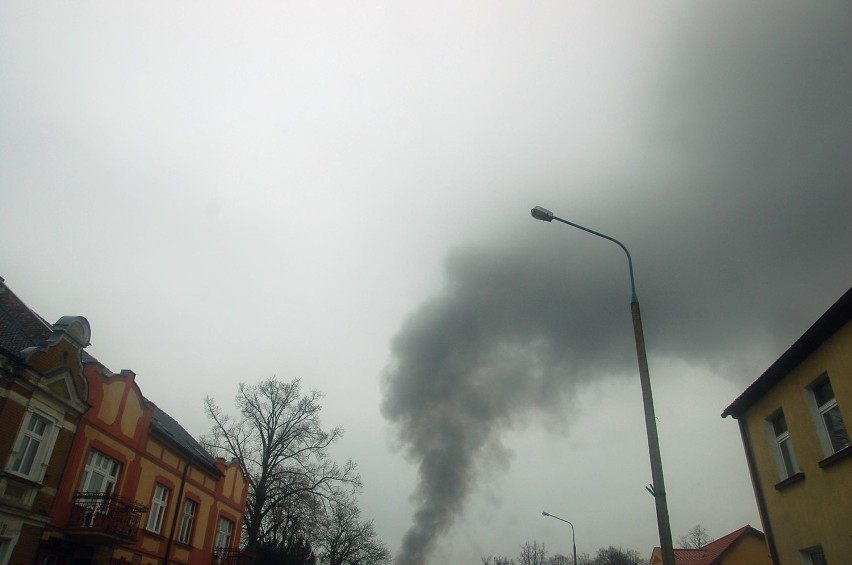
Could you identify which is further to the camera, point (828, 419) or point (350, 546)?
point (350, 546)

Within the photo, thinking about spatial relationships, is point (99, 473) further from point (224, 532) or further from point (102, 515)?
point (224, 532)

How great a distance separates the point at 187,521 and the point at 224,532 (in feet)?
14.8

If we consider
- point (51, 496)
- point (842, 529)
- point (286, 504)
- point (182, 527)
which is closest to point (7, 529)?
point (51, 496)

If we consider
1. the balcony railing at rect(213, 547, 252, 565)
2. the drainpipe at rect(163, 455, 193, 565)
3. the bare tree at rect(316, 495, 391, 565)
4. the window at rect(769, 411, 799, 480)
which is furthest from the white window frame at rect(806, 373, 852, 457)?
the bare tree at rect(316, 495, 391, 565)

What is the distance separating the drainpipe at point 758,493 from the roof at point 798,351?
66 centimetres

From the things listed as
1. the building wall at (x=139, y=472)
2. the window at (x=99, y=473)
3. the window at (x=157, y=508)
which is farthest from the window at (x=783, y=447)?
the window at (x=157, y=508)

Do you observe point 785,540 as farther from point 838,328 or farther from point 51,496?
point 51,496

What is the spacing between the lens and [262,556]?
127 feet

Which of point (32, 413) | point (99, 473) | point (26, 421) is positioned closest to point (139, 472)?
point (99, 473)

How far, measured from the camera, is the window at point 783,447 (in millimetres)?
14655

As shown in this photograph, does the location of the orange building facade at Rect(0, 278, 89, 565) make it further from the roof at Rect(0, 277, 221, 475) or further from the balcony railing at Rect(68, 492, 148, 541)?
the balcony railing at Rect(68, 492, 148, 541)

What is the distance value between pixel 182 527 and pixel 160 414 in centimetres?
665

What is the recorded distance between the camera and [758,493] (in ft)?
52.5

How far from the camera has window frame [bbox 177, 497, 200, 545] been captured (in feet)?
76.8
